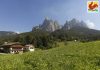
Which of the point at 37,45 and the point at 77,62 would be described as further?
the point at 37,45

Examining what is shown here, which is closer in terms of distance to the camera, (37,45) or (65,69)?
(65,69)

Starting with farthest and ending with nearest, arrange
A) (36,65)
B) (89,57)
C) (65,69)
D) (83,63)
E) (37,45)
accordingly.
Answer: (37,45), (89,57), (83,63), (36,65), (65,69)

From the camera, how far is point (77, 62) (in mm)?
20422

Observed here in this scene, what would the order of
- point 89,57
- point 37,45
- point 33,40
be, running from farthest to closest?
1. point 33,40
2. point 37,45
3. point 89,57

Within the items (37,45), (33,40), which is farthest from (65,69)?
(33,40)

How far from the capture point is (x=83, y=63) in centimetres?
2030

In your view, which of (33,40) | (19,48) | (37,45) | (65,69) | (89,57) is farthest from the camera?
(33,40)

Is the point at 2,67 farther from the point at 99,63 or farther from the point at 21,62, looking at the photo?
the point at 99,63

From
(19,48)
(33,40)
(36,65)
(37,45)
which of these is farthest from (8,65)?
(33,40)

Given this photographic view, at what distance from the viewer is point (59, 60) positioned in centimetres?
2095

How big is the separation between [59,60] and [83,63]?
1.94 m

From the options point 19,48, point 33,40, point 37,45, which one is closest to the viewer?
point 19,48

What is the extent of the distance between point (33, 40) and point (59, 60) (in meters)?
143

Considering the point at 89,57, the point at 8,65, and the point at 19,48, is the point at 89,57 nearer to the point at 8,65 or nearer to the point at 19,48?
the point at 8,65
